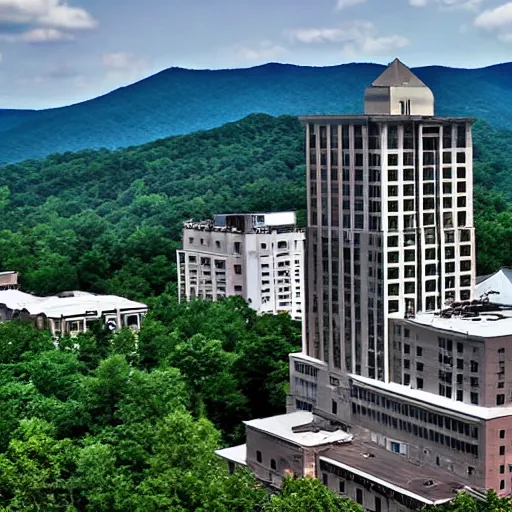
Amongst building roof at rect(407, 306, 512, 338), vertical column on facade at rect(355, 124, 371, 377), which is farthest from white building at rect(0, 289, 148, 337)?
building roof at rect(407, 306, 512, 338)

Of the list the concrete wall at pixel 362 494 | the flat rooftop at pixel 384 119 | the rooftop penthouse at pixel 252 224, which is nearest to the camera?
the concrete wall at pixel 362 494

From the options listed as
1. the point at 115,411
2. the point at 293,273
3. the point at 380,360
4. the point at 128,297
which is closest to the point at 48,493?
the point at 115,411

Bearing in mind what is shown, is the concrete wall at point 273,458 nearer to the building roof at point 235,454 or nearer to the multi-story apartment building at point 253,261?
the building roof at point 235,454

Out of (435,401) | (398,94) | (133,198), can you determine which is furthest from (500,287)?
(133,198)

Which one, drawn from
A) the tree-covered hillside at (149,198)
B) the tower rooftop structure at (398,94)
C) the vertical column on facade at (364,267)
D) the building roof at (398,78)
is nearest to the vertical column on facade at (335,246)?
the vertical column on facade at (364,267)

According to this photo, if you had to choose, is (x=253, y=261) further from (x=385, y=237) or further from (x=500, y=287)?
(x=385, y=237)

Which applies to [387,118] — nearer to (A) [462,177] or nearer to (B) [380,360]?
(A) [462,177]

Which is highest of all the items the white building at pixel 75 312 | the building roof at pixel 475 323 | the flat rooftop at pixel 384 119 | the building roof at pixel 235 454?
the flat rooftop at pixel 384 119
